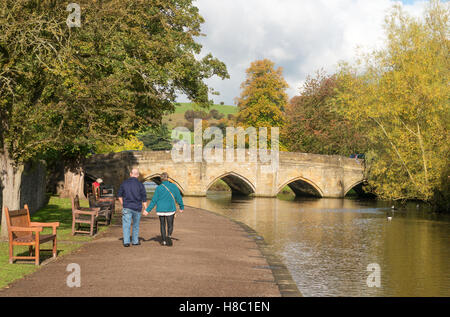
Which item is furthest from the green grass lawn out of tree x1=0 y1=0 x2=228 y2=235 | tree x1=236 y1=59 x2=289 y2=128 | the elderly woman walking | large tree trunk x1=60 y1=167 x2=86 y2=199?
tree x1=236 y1=59 x2=289 y2=128

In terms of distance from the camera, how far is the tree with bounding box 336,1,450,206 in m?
26.9

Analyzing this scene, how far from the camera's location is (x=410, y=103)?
27.3 meters

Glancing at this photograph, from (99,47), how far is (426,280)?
10.2 metres

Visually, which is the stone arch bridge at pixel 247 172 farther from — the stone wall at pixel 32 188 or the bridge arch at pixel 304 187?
the stone wall at pixel 32 188

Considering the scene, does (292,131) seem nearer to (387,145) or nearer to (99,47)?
(387,145)

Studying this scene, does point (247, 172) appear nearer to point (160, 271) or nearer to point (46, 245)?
point (46, 245)

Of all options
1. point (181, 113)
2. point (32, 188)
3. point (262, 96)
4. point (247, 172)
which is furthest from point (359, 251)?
point (181, 113)

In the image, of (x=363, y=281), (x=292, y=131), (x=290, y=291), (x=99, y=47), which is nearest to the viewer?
(x=290, y=291)

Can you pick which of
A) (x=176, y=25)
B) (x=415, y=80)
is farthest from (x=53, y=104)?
(x=415, y=80)

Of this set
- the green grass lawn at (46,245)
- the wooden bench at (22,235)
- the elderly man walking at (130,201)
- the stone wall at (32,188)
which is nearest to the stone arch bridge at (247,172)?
the stone wall at (32,188)

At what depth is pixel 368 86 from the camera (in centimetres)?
2891

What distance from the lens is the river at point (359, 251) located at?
34.5 feet

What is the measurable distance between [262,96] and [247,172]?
39.5 feet

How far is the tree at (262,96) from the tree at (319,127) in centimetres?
184
